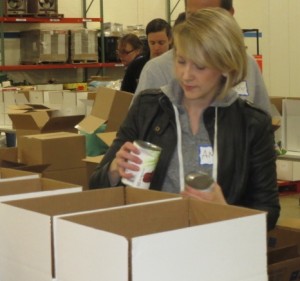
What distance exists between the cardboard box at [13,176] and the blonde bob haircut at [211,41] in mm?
485

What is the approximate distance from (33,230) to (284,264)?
0.84m

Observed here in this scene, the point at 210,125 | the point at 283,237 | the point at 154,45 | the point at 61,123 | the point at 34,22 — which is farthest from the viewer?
the point at 34,22

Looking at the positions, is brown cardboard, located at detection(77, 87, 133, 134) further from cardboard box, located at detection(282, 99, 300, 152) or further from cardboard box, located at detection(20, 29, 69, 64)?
cardboard box, located at detection(20, 29, 69, 64)

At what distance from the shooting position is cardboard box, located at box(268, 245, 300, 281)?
1717 mm

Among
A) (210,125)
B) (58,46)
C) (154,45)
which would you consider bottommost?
(210,125)

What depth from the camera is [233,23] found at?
5.62ft

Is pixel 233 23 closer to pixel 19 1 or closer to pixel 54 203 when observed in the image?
pixel 54 203

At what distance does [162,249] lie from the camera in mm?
963

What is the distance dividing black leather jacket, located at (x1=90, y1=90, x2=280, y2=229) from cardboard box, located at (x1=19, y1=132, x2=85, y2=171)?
1.64 m

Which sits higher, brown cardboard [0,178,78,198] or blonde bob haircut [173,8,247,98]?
blonde bob haircut [173,8,247,98]

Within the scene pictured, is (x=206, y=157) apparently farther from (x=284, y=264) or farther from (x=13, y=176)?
(x=13, y=176)

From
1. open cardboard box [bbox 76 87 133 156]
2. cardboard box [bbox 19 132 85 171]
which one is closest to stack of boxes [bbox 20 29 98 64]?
open cardboard box [bbox 76 87 133 156]

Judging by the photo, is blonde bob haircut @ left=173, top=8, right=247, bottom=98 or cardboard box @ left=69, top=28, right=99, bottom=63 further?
cardboard box @ left=69, top=28, right=99, bottom=63

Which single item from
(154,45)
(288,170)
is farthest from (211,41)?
(288,170)
